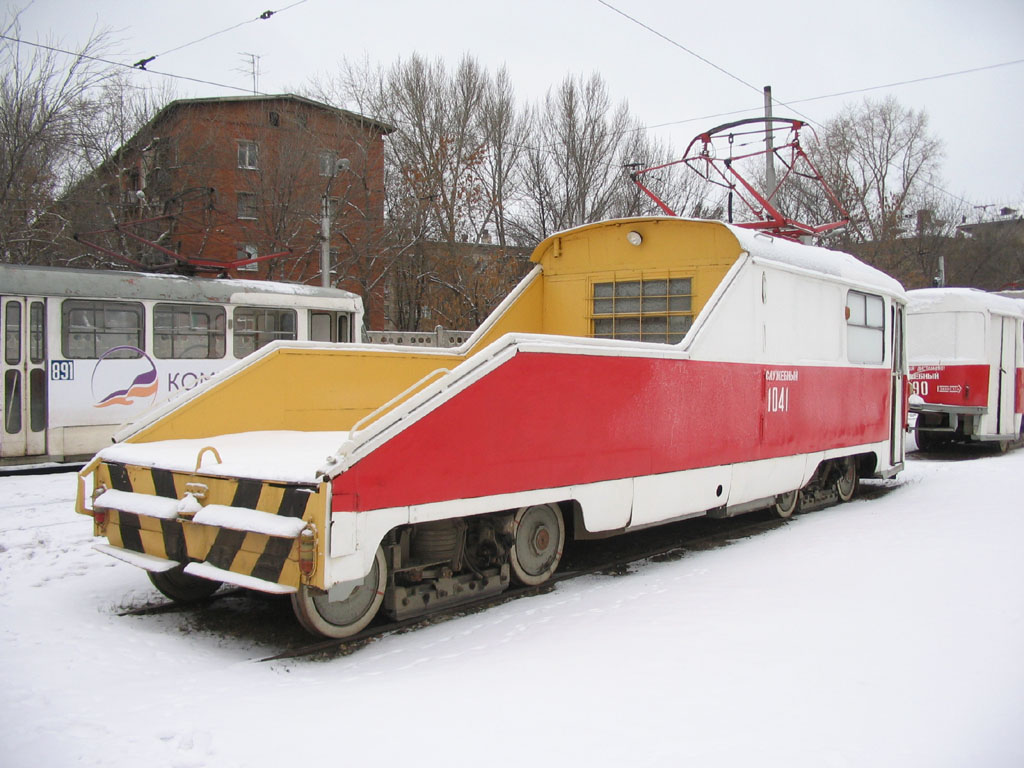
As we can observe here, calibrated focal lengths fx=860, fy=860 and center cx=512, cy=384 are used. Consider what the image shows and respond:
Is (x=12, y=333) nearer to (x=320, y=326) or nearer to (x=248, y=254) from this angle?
(x=320, y=326)

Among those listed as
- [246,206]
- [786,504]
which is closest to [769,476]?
[786,504]

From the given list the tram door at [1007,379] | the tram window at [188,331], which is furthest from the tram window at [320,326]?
the tram door at [1007,379]

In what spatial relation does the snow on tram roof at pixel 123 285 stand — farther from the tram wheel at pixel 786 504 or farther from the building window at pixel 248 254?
the building window at pixel 248 254

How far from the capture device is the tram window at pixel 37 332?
40.2ft

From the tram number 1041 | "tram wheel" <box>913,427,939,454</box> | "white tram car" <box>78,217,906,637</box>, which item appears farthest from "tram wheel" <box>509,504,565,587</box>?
"tram wheel" <box>913,427,939,454</box>

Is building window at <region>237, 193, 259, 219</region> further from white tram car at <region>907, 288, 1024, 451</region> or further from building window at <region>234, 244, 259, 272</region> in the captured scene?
white tram car at <region>907, 288, 1024, 451</region>

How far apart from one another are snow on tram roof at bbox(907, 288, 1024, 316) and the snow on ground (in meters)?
10.7

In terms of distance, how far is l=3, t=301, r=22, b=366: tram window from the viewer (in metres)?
12.1

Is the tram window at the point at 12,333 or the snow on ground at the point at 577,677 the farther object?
the tram window at the point at 12,333

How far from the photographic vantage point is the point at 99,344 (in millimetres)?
12875

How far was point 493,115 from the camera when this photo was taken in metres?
32.8

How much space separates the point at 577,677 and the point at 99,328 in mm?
10940

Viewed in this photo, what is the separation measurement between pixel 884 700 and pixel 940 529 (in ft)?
15.4

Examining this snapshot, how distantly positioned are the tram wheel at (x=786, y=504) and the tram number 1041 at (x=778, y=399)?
117 cm
